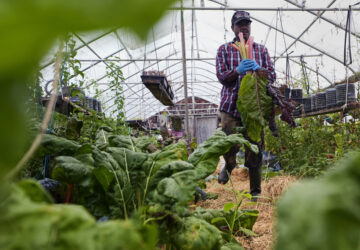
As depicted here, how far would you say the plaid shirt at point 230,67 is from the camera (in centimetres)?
273

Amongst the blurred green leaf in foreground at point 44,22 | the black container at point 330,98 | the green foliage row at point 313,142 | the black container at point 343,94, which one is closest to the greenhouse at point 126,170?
the blurred green leaf in foreground at point 44,22

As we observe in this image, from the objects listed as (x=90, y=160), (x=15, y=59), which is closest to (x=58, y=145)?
(x=90, y=160)

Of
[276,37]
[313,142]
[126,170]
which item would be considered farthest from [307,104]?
[126,170]

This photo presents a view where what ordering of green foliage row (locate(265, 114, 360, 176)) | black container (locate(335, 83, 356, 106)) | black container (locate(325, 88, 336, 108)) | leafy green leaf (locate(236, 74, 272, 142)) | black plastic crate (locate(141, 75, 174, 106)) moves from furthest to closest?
black container (locate(325, 88, 336, 108)) → black container (locate(335, 83, 356, 106)) → black plastic crate (locate(141, 75, 174, 106)) → green foliage row (locate(265, 114, 360, 176)) → leafy green leaf (locate(236, 74, 272, 142))

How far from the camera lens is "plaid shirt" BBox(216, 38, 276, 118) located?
8.97ft

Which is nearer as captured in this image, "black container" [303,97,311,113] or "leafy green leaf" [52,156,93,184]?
"leafy green leaf" [52,156,93,184]

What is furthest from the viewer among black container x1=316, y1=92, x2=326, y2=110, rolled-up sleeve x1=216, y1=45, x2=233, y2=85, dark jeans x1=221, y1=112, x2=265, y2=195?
black container x1=316, y1=92, x2=326, y2=110

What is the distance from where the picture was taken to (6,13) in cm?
20

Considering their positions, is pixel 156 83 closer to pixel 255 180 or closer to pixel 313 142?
pixel 255 180

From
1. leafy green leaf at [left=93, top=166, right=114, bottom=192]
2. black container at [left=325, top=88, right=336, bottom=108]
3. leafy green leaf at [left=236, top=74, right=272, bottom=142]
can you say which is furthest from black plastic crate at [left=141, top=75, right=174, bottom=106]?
leafy green leaf at [left=93, top=166, right=114, bottom=192]

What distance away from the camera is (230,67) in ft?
9.41

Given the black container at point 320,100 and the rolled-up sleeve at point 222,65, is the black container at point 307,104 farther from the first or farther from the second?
the rolled-up sleeve at point 222,65

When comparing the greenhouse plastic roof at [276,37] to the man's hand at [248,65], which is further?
the greenhouse plastic roof at [276,37]

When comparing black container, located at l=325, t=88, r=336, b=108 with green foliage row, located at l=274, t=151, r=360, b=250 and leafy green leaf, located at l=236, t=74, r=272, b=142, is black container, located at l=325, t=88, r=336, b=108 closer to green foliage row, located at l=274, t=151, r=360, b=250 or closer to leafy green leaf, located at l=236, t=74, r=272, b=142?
leafy green leaf, located at l=236, t=74, r=272, b=142
